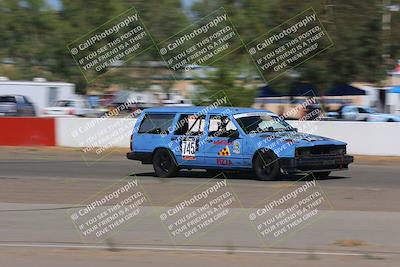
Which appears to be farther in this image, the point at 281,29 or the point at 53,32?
the point at 53,32

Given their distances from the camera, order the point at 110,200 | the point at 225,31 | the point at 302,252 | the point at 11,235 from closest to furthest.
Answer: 1. the point at 302,252
2. the point at 11,235
3. the point at 110,200
4. the point at 225,31

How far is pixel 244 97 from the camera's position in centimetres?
3109

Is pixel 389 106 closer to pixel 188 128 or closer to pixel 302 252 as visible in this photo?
pixel 188 128

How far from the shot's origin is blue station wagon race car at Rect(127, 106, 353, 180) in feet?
49.2

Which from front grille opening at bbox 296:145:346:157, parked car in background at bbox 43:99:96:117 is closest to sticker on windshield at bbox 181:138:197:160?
front grille opening at bbox 296:145:346:157

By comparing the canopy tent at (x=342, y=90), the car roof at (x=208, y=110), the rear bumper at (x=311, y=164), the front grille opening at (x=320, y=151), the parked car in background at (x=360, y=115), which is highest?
the car roof at (x=208, y=110)

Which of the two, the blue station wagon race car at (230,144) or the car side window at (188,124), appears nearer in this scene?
the blue station wagon race car at (230,144)

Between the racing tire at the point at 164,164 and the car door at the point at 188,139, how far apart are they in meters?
0.15

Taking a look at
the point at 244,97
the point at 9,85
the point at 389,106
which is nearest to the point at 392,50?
the point at 389,106

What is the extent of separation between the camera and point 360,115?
132 feet

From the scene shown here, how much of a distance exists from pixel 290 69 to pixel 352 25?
3.85 metres

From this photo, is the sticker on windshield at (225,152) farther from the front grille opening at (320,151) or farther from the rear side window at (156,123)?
the front grille opening at (320,151)

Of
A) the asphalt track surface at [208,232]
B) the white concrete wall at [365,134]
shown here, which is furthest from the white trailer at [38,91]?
the asphalt track surface at [208,232]

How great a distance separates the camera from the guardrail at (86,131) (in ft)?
75.0
